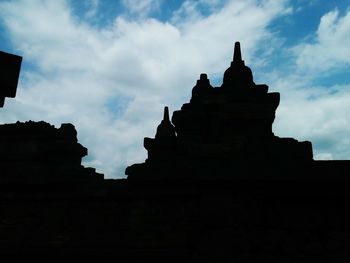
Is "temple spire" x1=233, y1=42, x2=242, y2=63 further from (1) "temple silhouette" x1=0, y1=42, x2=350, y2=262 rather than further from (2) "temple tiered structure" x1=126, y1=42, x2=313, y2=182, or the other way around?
(1) "temple silhouette" x1=0, y1=42, x2=350, y2=262

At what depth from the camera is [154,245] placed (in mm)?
3686

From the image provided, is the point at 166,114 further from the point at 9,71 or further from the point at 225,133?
the point at 9,71

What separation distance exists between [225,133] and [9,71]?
347cm

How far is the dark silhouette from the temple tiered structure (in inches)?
60.6

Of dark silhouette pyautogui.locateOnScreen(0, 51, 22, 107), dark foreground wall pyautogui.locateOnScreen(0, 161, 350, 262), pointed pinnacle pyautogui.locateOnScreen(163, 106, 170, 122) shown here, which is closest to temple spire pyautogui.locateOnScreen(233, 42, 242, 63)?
pointed pinnacle pyautogui.locateOnScreen(163, 106, 170, 122)

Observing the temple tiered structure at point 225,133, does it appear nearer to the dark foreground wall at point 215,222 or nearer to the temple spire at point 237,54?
the temple spire at point 237,54

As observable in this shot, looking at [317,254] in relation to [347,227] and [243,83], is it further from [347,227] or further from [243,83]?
[243,83]

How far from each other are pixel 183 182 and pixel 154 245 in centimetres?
71

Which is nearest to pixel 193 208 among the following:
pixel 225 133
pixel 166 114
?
pixel 225 133

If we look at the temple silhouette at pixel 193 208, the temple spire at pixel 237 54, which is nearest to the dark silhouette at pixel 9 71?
the temple silhouette at pixel 193 208

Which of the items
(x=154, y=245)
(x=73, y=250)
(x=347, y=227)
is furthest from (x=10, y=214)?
(x=347, y=227)

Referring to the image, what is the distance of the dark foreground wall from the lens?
11.2 feet

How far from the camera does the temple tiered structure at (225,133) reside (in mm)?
3783

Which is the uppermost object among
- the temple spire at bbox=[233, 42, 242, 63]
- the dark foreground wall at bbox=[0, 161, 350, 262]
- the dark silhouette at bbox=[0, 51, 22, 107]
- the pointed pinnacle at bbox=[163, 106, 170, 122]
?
the temple spire at bbox=[233, 42, 242, 63]
